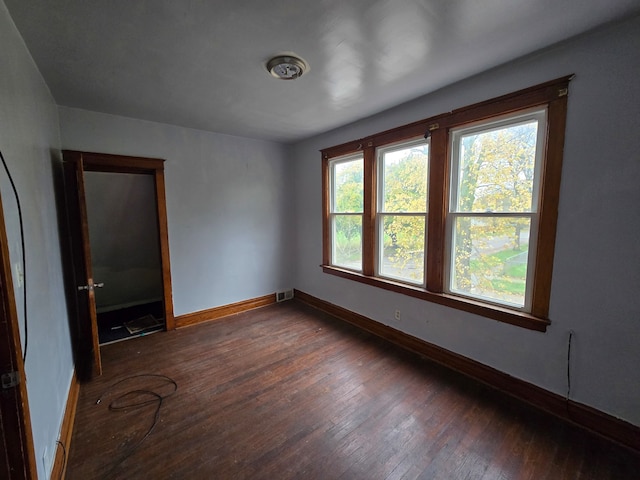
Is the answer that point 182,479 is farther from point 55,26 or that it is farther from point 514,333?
point 55,26

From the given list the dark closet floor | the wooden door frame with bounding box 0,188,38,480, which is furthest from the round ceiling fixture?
the dark closet floor

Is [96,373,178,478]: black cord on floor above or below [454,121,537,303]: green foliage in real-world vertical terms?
below

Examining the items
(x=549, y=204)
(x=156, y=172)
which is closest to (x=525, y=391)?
(x=549, y=204)

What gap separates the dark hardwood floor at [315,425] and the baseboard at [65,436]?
42mm

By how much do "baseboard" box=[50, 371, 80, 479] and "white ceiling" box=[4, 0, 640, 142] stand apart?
7.91 feet

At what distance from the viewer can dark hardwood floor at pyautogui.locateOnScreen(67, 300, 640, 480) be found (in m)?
1.57

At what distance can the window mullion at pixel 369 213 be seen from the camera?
3182mm

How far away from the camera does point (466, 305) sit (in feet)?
7.85

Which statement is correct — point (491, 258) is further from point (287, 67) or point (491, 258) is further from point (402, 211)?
point (287, 67)

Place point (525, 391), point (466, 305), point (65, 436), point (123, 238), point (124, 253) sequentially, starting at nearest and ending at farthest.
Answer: point (65, 436), point (525, 391), point (466, 305), point (123, 238), point (124, 253)

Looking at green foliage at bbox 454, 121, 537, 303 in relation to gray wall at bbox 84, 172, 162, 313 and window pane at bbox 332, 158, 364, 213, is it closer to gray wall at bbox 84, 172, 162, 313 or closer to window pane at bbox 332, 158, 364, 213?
window pane at bbox 332, 158, 364, 213

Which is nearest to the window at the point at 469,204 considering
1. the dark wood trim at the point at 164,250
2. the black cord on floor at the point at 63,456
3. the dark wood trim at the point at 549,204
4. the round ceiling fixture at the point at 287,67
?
the dark wood trim at the point at 549,204

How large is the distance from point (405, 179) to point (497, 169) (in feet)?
2.92

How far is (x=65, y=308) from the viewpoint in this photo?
2371 mm
